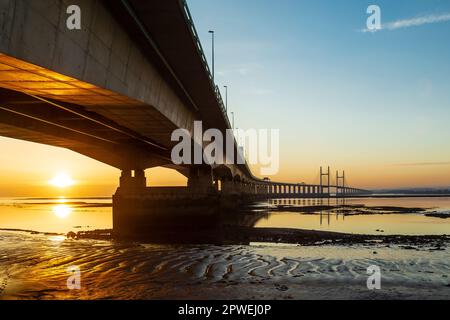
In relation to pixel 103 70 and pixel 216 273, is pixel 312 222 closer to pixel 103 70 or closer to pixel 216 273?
pixel 216 273

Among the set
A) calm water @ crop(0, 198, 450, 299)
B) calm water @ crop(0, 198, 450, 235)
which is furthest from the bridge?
calm water @ crop(0, 198, 450, 235)

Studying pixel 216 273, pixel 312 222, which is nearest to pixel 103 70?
pixel 216 273

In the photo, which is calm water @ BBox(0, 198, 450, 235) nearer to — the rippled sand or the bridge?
the bridge

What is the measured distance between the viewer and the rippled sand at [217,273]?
36.1 feet

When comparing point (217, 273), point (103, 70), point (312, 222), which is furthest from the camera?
point (312, 222)

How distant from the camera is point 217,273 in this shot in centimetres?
1396

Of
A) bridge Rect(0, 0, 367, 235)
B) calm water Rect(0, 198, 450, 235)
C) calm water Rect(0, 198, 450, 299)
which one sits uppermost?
bridge Rect(0, 0, 367, 235)

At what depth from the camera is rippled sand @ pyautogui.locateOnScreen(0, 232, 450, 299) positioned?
1099 cm

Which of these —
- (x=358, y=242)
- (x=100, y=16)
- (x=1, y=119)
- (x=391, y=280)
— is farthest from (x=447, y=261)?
(x=1, y=119)

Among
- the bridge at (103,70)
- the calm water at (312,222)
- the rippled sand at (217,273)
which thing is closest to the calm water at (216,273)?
the rippled sand at (217,273)

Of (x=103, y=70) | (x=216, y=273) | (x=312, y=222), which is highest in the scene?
(x=103, y=70)

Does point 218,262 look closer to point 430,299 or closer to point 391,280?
point 391,280

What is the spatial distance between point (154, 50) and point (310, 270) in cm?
1000
